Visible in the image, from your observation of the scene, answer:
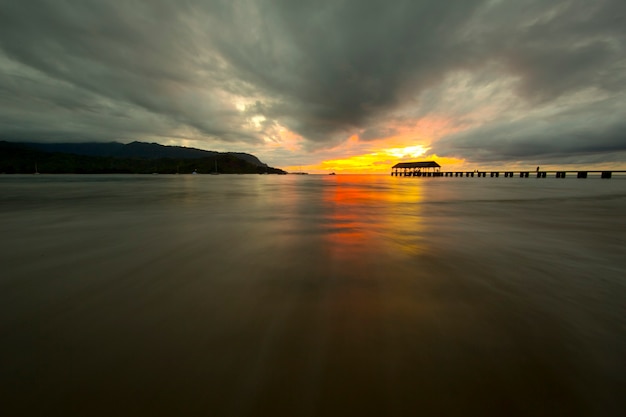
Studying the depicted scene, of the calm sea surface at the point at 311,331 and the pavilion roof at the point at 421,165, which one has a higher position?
the pavilion roof at the point at 421,165

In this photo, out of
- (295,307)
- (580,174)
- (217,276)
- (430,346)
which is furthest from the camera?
(580,174)

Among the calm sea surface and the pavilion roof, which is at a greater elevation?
the pavilion roof

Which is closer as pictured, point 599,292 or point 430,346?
point 430,346

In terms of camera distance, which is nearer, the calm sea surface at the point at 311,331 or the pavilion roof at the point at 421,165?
the calm sea surface at the point at 311,331

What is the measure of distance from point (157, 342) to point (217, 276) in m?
1.89

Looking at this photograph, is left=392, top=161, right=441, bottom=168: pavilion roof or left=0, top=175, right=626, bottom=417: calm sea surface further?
left=392, top=161, right=441, bottom=168: pavilion roof

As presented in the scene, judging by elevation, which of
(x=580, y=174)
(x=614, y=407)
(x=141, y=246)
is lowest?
(x=614, y=407)

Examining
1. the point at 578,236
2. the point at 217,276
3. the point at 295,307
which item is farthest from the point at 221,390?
the point at 578,236

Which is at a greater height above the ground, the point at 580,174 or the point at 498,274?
the point at 580,174

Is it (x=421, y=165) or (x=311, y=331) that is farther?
(x=421, y=165)

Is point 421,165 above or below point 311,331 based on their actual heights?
above

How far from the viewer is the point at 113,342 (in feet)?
9.18

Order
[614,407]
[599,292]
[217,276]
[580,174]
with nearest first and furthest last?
1. [614,407]
2. [599,292]
3. [217,276]
4. [580,174]

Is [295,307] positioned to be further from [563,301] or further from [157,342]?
[563,301]
